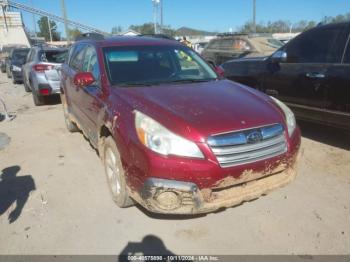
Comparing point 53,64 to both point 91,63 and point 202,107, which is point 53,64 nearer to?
point 91,63

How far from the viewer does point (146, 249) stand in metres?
2.84

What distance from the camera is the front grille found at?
105 inches

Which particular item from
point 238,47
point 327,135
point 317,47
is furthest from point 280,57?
point 238,47

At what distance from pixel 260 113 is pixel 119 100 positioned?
1367 millimetres

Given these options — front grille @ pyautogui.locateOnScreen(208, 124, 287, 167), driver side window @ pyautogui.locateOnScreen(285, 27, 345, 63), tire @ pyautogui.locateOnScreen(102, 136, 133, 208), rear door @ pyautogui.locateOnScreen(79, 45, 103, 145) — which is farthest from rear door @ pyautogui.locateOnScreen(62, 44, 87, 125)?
driver side window @ pyautogui.locateOnScreen(285, 27, 345, 63)

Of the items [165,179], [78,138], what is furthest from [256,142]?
[78,138]

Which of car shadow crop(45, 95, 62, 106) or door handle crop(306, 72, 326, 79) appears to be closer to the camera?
door handle crop(306, 72, 326, 79)

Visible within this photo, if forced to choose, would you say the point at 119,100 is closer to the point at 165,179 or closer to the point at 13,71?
the point at 165,179

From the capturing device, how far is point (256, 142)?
2.81 m

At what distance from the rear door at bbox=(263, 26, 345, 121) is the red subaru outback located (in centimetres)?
160

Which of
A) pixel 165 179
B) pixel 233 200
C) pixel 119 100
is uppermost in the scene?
pixel 119 100

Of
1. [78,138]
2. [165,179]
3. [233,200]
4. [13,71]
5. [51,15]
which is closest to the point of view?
[165,179]

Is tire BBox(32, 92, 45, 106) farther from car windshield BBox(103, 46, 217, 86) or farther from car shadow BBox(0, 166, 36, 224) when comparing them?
car windshield BBox(103, 46, 217, 86)

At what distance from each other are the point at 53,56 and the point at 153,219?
6.86 m
